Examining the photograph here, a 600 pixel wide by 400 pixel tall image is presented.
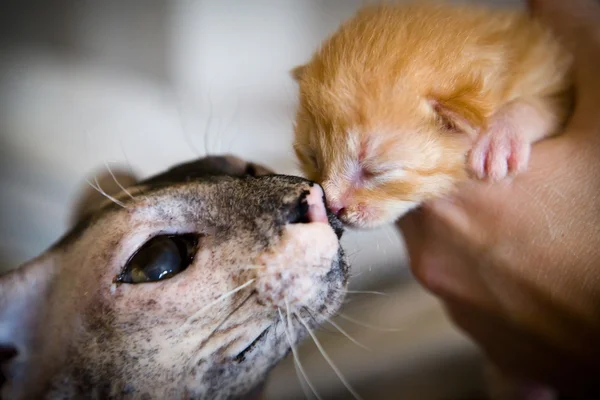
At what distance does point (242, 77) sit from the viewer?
1.39 meters

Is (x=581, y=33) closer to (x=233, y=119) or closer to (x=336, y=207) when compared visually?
(x=336, y=207)

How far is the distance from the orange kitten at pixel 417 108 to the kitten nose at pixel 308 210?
81 millimetres

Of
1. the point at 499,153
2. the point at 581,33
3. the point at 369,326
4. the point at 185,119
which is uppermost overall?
the point at 581,33

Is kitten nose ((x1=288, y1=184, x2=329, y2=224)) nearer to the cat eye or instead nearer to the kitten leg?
the cat eye

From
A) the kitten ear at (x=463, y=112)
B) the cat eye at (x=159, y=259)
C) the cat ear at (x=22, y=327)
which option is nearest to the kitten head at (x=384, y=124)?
the kitten ear at (x=463, y=112)

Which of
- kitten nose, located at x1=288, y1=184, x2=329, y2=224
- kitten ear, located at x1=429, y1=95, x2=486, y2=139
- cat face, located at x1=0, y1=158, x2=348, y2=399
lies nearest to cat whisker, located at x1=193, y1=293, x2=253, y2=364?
cat face, located at x1=0, y1=158, x2=348, y2=399

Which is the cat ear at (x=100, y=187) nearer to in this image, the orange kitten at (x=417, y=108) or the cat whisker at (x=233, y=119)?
the cat whisker at (x=233, y=119)

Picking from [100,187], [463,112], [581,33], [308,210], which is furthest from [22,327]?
[581,33]

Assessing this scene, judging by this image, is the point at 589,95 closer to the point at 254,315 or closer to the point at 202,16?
the point at 254,315

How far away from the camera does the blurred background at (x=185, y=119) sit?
40.8 inches

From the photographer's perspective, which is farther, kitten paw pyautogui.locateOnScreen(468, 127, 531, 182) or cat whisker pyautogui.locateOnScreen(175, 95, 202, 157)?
cat whisker pyautogui.locateOnScreen(175, 95, 202, 157)

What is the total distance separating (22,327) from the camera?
0.74m

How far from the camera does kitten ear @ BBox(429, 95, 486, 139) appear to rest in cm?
68

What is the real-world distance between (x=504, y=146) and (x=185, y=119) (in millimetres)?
862
